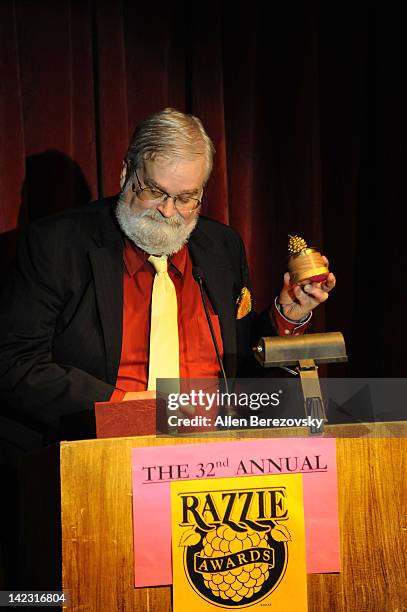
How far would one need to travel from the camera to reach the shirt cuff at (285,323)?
2334 millimetres

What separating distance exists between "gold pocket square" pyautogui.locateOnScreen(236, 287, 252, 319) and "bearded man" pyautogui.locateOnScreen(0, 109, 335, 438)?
31 millimetres

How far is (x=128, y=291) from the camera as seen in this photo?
2459 millimetres

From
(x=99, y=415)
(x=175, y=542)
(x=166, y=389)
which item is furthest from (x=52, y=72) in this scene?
(x=175, y=542)

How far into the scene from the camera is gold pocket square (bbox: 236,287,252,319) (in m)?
2.57

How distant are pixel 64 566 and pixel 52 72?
180cm

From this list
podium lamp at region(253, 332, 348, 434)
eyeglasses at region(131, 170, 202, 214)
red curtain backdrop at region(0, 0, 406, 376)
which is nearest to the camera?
podium lamp at region(253, 332, 348, 434)

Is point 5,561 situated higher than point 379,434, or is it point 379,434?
point 379,434

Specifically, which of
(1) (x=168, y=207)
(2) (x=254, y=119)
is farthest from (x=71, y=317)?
(2) (x=254, y=119)

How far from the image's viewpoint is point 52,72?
2.86 metres

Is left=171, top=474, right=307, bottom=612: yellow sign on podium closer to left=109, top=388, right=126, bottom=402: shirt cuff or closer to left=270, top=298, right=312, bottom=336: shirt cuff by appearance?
left=109, top=388, right=126, bottom=402: shirt cuff

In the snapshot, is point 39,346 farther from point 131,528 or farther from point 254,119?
point 254,119

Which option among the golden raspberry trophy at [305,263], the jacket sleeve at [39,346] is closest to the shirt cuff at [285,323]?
the golden raspberry trophy at [305,263]

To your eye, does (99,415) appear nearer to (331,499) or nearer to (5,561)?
(331,499)

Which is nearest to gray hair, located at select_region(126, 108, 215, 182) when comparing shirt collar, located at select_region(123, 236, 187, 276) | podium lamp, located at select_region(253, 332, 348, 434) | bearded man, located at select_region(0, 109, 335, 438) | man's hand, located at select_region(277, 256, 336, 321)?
bearded man, located at select_region(0, 109, 335, 438)
